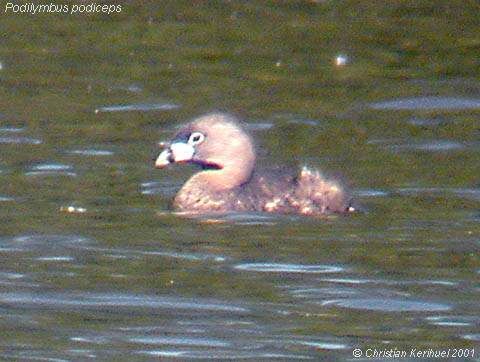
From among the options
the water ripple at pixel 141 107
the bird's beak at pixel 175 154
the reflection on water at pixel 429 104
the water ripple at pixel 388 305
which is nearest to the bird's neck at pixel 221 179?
the bird's beak at pixel 175 154

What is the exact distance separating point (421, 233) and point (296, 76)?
19.5ft

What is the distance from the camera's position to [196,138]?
39.6 ft

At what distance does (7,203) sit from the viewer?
11.5 meters

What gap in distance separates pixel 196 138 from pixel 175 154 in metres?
0.19

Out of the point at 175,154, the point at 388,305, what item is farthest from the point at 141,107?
the point at 388,305

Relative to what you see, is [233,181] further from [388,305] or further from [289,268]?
[388,305]

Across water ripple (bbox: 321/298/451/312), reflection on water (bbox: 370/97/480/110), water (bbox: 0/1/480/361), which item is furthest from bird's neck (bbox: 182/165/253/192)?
reflection on water (bbox: 370/97/480/110)

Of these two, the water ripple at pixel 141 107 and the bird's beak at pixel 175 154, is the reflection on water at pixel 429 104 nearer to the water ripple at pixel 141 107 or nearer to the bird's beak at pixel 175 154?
the water ripple at pixel 141 107

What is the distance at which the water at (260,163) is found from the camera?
28.9 ft

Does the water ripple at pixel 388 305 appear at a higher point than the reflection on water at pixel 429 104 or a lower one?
higher

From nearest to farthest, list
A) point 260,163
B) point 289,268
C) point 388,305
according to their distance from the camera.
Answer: point 388,305 → point 289,268 → point 260,163

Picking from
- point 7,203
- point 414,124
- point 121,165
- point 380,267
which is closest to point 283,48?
point 414,124

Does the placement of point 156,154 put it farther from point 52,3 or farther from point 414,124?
point 52,3

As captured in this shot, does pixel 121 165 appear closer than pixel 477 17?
Yes
